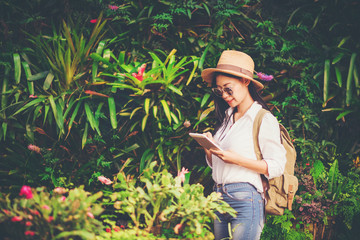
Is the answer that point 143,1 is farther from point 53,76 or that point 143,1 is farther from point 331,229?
point 331,229

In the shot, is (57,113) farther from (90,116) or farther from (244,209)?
(244,209)

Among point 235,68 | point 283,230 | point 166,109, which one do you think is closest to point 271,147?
point 235,68

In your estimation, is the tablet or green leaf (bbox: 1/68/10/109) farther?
green leaf (bbox: 1/68/10/109)

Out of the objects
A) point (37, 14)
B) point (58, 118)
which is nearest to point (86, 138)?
Answer: point (58, 118)

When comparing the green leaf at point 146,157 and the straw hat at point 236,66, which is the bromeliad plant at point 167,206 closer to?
the straw hat at point 236,66

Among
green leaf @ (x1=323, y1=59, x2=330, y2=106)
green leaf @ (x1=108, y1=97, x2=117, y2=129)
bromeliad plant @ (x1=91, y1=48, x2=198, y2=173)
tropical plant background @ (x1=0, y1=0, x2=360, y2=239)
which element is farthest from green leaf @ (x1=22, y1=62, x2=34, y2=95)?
green leaf @ (x1=323, y1=59, x2=330, y2=106)

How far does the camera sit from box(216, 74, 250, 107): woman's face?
6.72 ft

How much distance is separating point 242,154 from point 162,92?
3.26 feet

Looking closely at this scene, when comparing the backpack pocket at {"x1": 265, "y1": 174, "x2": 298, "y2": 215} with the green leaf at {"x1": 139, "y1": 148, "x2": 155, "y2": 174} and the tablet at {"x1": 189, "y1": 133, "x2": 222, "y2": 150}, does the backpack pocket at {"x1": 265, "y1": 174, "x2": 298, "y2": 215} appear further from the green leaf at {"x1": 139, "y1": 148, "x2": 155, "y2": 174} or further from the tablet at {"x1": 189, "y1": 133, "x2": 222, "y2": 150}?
the green leaf at {"x1": 139, "y1": 148, "x2": 155, "y2": 174}

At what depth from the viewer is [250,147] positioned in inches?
77.7

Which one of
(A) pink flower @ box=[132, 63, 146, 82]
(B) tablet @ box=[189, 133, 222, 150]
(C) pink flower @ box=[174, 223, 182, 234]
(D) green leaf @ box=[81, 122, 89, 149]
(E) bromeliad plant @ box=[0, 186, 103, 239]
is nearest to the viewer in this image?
(E) bromeliad plant @ box=[0, 186, 103, 239]

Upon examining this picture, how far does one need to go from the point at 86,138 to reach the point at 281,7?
89.2 inches

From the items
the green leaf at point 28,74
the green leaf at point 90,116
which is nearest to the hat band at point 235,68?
the green leaf at point 90,116

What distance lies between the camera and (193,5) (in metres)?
2.81
